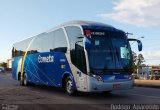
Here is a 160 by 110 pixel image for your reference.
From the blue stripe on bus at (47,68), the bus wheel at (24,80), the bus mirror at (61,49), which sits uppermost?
the bus mirror at (61,49)

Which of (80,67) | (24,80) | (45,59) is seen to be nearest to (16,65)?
(24,80)

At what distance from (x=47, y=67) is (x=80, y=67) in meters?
4.75

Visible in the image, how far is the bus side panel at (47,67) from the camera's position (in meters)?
19.7

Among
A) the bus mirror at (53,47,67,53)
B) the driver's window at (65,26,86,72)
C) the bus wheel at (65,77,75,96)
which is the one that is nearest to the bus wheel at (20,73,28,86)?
the bus mirror at (53,47,67,53)

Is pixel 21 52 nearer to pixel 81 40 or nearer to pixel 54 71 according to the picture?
pixel 54 71

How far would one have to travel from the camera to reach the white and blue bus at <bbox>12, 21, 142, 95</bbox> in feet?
55.6

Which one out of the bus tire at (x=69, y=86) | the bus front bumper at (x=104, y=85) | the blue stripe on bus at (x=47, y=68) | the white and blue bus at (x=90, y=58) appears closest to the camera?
the bus front bumper at (x=104, y=85)

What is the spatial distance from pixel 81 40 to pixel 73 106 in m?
4.02

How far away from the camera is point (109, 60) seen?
1723 cm

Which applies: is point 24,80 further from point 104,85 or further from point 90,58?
point 104,85

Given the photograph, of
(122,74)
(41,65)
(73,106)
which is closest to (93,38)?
(122,74)

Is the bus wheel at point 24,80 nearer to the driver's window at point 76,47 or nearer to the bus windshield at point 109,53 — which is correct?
the driver's window at point 76,47

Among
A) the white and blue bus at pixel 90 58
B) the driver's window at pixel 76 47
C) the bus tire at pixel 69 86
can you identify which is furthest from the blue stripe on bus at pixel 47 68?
the driver's window at pixel 76 47

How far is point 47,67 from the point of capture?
21.9 meters
